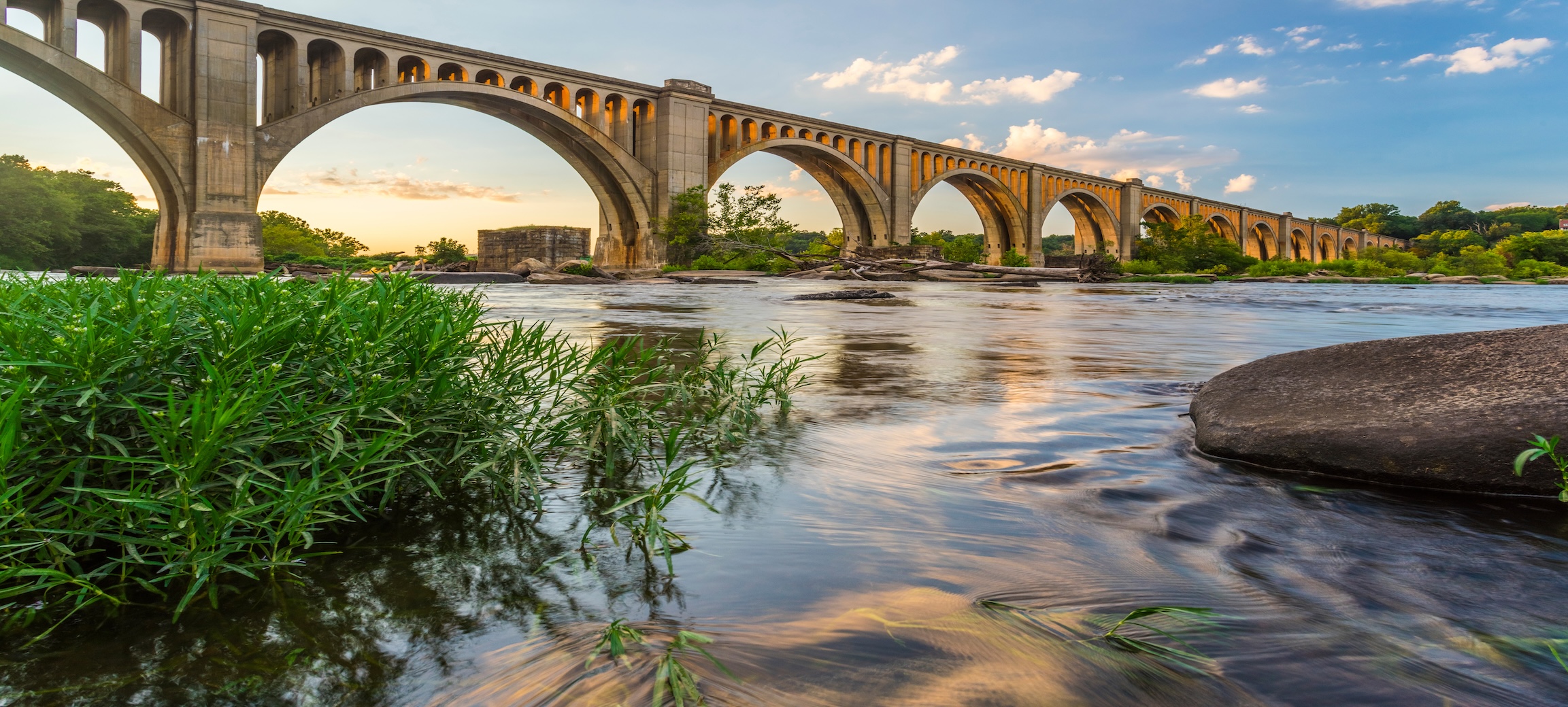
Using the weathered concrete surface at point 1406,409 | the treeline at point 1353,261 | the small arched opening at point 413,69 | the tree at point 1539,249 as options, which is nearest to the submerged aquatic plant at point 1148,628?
the weathered concrete surface at point 1406,409

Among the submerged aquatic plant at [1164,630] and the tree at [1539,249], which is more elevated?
the tree at [1539,249]

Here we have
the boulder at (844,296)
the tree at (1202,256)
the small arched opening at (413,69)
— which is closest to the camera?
the boulder at (844,296)

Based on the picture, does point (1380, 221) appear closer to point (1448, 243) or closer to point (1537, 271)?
Result: point (1448, 243)

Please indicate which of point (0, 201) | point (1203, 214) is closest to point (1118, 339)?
point (0, 201)

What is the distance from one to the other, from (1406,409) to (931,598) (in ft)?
6.17

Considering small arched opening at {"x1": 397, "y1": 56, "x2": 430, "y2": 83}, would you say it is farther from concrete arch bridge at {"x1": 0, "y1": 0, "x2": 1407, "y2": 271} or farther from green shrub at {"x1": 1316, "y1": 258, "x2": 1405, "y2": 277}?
green shrub at {"x1": 1316, "y1": 258, "x2": 1405, "y2": 277}

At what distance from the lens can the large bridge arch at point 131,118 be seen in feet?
68.4

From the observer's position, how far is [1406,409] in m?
2.33

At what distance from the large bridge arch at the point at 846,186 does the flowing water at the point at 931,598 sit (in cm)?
3877

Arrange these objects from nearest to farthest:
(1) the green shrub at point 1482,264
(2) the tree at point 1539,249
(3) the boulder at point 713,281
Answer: (3) the boulder at point 713,281
(1) the green shrub at point 1482,264
(2) the tree at point 1539,249

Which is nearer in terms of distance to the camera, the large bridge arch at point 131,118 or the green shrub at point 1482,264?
the large bridge arch at point 131,118

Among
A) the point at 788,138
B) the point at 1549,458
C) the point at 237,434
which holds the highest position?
the point at 788,138

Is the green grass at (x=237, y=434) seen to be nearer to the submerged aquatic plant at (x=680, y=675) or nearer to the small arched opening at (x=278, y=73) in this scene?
the submerged aquatic plant at (x=680, y=675)

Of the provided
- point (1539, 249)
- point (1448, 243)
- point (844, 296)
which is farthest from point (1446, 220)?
point (844, 296)
